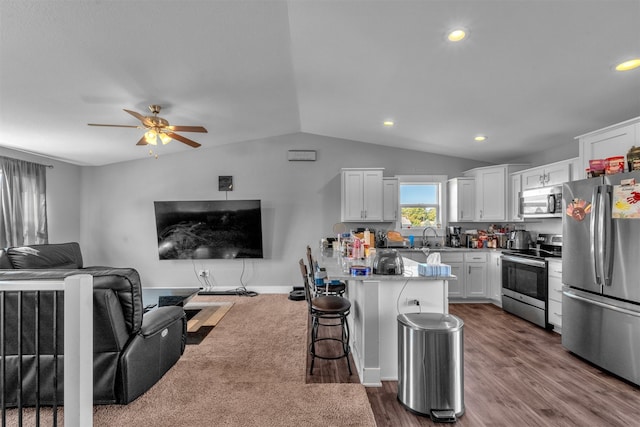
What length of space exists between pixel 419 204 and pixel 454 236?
84cm

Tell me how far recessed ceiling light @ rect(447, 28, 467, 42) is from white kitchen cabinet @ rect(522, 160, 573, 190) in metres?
2.54

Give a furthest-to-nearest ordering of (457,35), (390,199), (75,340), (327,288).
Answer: (390,199) < (327,288) < (457,35) < (75,340)

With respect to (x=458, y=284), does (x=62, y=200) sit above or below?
above

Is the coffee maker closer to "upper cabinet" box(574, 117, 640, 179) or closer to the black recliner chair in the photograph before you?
"upper cabinet" box(574, 117, 640, 179)

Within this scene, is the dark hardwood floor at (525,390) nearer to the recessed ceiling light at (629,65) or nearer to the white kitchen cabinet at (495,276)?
the white kitchen cabinet at (495,276)

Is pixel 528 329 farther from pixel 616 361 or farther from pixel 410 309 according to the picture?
pixel 410 309

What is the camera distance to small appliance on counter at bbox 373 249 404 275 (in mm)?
2586

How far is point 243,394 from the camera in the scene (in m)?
2.39

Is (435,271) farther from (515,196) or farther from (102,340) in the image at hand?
(515,196)

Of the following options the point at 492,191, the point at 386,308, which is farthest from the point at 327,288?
the point at 492,191

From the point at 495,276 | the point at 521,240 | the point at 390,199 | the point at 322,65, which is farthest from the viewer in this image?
the point at 390,199

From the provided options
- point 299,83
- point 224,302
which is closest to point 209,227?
point 224,302

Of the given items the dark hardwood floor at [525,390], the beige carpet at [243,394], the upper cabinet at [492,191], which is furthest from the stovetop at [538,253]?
the beige carpet at [243,394]

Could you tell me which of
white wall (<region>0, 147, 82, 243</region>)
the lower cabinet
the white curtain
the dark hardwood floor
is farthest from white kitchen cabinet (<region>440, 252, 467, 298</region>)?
white wall (<region>0, 147, 82, 243</region>)
